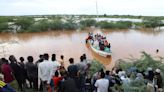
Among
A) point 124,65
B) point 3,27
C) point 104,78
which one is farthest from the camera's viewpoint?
point 3,27

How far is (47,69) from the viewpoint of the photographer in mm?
8266

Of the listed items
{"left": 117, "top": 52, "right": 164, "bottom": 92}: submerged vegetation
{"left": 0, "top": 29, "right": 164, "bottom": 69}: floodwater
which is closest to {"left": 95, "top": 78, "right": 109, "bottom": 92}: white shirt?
{"left": 117, "top": 52, "right": 164, "bottom": 92}: submerged vegetation

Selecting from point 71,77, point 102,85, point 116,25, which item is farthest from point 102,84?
point 116,25

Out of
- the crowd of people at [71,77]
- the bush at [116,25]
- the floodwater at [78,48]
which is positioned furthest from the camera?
the bush at [116,25]

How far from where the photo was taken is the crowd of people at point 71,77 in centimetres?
748

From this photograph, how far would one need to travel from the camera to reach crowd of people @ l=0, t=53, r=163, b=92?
7480 mm

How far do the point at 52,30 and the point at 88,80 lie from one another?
3913cm

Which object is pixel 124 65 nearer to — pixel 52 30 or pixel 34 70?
pixel 34 70

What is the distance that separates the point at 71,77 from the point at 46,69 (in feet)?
2.87

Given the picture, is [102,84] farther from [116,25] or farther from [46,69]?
[116,25]

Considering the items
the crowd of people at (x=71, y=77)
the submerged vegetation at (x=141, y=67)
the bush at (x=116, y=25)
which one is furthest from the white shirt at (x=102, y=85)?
the bush at (x=116, y=25)

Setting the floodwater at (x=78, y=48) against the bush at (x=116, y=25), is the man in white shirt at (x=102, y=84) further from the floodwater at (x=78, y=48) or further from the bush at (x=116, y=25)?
the bush at (x=116, y=25)

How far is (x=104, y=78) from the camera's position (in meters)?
7.49

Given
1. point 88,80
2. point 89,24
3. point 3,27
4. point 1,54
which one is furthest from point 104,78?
point 89,24
